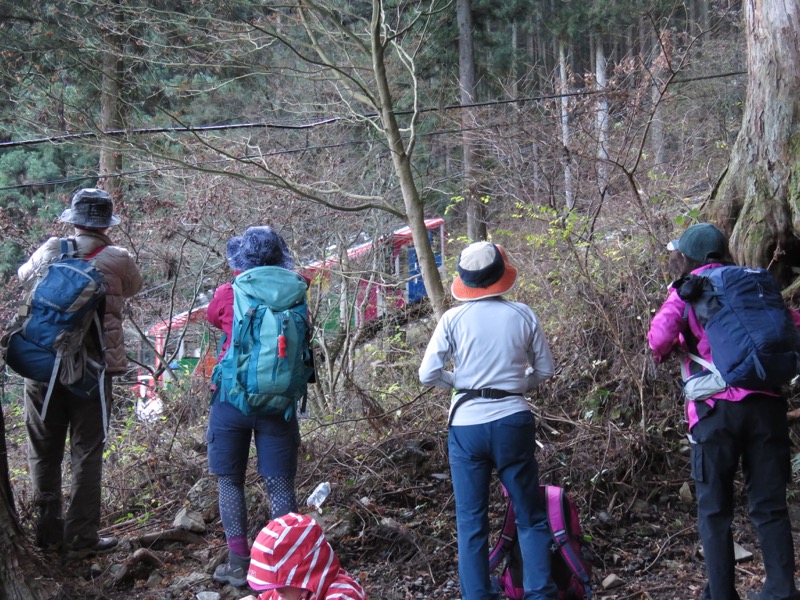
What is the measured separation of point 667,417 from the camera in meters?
5.06

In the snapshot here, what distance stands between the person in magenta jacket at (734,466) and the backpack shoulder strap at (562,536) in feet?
1.85

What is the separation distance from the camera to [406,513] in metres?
4.68

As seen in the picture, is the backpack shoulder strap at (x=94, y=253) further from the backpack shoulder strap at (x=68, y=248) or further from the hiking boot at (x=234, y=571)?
the hiking boot at (x=234, y=571)

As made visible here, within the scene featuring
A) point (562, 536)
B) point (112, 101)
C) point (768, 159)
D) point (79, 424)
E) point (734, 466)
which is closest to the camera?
point (734, 466)

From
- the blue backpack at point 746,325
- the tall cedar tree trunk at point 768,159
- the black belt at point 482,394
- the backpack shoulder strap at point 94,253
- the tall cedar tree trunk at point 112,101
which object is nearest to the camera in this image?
the blue backpack at point 746,325

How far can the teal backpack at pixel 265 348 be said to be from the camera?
359 centimetres

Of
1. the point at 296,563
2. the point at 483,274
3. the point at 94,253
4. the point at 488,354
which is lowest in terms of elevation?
the point at 296,563

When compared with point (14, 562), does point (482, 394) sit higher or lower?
higher

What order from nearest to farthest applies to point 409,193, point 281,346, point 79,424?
point 281,346 < point 79,424 < point 409,193

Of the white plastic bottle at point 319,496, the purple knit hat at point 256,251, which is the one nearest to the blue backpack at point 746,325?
the purple knit hat at point 256,251

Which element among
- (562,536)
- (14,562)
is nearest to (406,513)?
(562,536)

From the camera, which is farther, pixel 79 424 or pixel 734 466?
pixel 79 424

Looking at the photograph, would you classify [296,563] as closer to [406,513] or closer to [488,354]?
[488,354]

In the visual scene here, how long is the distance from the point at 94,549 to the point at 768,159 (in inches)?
216
